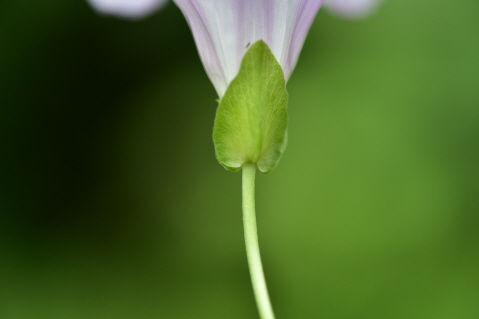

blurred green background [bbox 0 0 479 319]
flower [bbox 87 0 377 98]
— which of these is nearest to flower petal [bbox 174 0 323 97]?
flower [bbox 87 0 377 98]

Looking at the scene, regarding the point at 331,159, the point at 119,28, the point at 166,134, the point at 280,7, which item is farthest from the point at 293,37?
the point at 119,28

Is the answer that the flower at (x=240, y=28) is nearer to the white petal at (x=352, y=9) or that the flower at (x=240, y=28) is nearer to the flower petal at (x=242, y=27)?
the flower petal at (x=242, y=27)

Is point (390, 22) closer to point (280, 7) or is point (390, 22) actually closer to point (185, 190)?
point (185, 190)

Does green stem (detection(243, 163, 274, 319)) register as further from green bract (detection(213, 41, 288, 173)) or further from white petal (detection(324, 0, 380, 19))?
white petal (detection(324, 0, 380, 19))

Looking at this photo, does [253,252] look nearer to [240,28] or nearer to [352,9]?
[240,28]

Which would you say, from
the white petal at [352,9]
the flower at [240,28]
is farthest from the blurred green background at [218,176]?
the flower at [240,28]

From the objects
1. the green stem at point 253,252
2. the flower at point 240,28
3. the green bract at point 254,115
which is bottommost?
the green stem at point 253,252

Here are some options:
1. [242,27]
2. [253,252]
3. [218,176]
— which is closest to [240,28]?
[242,27]
